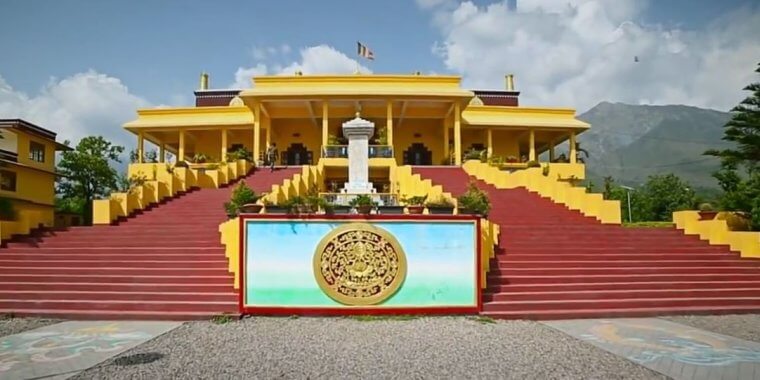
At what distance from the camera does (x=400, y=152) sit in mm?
25312

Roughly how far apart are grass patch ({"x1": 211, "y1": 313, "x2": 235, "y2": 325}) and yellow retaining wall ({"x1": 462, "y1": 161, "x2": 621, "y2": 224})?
370 inches

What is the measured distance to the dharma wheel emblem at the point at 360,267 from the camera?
7840mm

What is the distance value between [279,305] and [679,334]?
5672mm

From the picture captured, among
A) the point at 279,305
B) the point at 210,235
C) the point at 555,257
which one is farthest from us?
the point at 210,235

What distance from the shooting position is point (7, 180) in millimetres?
20750

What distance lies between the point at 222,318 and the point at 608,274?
268 inches

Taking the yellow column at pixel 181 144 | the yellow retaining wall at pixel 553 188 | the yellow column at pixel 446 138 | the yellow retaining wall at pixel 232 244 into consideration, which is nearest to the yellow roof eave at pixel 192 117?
the yellow column at pixel 181 144

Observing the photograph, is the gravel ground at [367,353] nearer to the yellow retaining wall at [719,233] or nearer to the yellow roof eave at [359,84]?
→ the yellow retaining wall at [719,233]

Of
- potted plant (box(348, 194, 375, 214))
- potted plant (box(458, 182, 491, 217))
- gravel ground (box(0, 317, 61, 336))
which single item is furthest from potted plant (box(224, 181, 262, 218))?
potted plant (box(458, 182, 491, 217))

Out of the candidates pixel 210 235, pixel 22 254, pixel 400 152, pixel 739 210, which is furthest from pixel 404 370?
pixel 400 152

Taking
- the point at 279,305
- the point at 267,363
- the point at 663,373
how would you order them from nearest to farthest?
1. the point at 663,373
2. the point at 267,363
3. the point at 279,305

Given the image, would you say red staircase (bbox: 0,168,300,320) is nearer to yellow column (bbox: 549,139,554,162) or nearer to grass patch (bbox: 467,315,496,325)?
grass patch (bbox: 467,315,496,325)

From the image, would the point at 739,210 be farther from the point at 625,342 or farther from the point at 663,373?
the point at 663,373

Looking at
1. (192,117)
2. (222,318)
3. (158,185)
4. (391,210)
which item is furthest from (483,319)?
(192,117)
